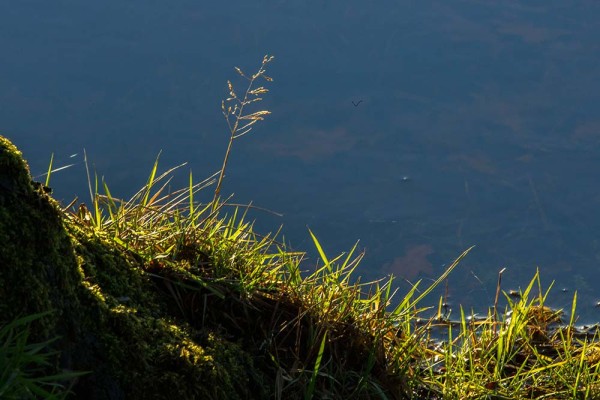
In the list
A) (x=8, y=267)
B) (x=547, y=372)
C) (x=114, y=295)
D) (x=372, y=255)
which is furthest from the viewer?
(x=372, y=255)

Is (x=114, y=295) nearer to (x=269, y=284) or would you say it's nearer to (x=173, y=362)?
(x=173, y=362)

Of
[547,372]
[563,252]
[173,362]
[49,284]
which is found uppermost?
[49,284]

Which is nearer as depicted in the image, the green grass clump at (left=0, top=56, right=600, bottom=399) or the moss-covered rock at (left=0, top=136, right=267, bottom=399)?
the moss-covered rock at (left=0, top=136, right=267, bottom=399)

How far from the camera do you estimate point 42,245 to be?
1716mm

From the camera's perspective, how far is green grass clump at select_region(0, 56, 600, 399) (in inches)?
73.9

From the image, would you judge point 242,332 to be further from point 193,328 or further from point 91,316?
point 91,316

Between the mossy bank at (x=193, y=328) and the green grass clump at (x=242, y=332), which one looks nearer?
the mossy bank at (x=193, y=328)

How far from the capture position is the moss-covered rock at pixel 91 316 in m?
1.65

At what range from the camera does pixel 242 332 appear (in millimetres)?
2277

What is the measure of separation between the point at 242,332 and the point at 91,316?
1.85 ft

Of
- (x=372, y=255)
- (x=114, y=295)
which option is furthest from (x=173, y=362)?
(x=372, y=255)

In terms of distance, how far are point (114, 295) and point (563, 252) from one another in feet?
7.83

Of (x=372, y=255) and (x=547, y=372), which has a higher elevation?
(x=547, y=372)

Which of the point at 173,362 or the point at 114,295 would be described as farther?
the point at 114,295
